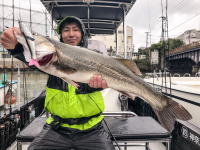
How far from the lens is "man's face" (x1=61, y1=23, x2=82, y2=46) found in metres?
3.15

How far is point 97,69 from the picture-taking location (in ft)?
8.13

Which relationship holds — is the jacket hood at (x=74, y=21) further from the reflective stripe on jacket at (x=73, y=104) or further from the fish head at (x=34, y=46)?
the fish head at (x=34, y=46)

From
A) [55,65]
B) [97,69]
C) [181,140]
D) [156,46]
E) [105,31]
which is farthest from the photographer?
Answer: [156,46]

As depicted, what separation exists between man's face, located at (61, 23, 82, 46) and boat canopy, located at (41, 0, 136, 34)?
11.4ft

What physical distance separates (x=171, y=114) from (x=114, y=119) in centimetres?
147

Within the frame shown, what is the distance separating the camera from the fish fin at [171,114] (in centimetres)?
238

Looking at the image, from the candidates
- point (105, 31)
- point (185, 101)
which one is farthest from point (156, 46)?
point (185, 101)

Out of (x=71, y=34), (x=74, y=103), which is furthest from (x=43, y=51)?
(x=71, y=34)

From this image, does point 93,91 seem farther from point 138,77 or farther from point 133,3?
point 133,3

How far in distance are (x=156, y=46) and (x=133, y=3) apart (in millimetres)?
75484

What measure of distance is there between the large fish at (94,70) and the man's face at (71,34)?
693 mm

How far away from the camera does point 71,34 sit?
124 inches

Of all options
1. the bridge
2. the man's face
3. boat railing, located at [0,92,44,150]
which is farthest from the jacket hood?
the bridge

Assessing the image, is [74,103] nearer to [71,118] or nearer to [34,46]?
[71,118]
